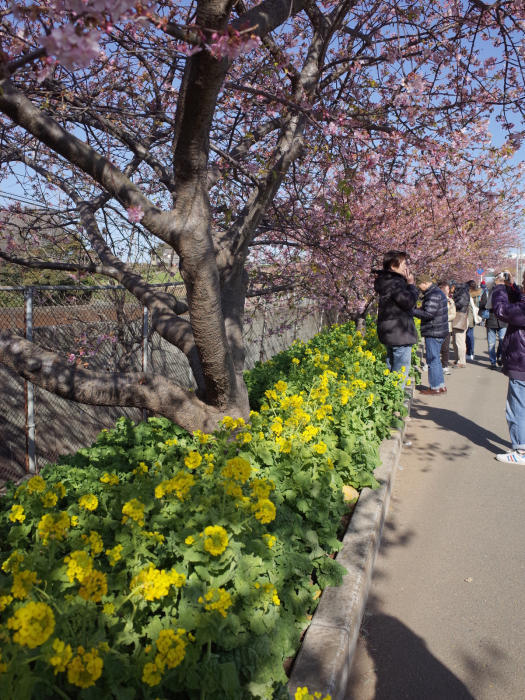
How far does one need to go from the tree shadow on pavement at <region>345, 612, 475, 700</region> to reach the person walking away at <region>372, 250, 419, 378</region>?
3.99 meters

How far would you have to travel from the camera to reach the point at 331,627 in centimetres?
255

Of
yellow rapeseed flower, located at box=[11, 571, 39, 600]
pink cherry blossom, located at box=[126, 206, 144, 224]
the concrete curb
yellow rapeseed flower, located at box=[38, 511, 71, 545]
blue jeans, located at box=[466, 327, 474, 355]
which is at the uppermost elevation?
pink cherry blossom, located at box=[126, 206, 144, 224]

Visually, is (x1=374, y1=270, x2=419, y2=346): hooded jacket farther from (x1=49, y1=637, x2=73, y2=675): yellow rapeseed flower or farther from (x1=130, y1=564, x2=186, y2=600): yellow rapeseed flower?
(x1=49, y1=637, x2=73, y2=675): yellow rapeseed flower

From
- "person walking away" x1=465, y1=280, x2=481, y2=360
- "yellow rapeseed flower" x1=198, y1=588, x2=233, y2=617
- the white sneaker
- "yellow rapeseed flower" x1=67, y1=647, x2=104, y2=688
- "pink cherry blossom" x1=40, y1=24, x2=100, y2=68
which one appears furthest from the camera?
"person walking away" x1=465, y1=280, x2=481, y2=360

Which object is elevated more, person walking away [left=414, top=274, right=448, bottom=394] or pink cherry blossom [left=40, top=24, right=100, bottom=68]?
pink cherry blossom [left=40, top=24, right=100, bottom=68]

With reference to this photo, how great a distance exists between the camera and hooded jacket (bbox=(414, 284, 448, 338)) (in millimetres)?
8977

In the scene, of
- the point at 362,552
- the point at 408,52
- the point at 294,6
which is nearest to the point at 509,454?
the point at 362,552

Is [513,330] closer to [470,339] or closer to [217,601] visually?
[217,601]

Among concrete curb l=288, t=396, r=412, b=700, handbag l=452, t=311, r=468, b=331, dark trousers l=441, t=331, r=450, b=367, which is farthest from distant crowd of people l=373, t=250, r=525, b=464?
handbag l=452, t=311, r=468, b=331

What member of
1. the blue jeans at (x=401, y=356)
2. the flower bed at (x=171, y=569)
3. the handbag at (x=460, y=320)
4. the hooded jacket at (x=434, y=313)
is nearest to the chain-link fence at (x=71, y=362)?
the flower bed at (x=171, y=569)

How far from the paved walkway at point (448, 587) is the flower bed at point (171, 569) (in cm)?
50

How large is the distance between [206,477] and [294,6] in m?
2.95

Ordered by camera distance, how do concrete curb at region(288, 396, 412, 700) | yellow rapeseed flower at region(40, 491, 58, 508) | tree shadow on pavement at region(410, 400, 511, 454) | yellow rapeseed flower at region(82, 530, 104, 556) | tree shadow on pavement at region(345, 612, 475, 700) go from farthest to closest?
tree shadow on pavement at region(410, 400, 511, 454) → tree shadow on pavement at region(345, 612, 475, 700) → yellow rapeseed flower at region(40, 491, 58, 508) → concrete curb at region(288, 396, 412, 700) → yellow rapeseed flower at region(82, 530, 104, 556)

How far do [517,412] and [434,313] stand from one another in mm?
3759
